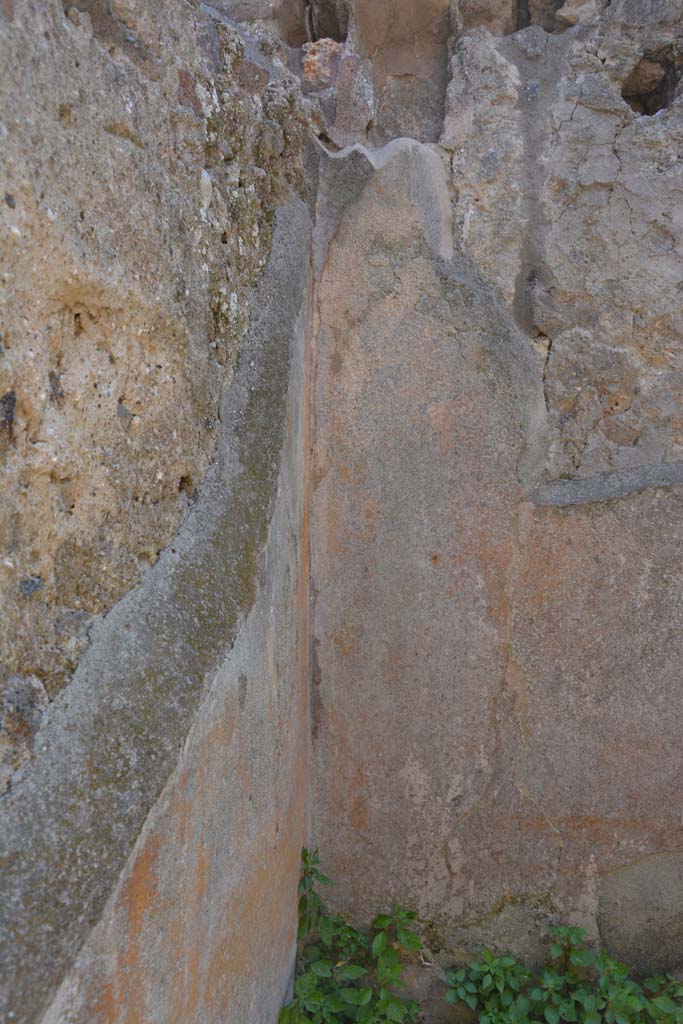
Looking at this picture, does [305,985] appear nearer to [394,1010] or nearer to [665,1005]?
[394,1010]

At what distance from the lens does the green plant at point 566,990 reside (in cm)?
188

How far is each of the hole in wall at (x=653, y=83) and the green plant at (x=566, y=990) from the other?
6.65ft

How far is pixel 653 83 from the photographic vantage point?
2.20 metres

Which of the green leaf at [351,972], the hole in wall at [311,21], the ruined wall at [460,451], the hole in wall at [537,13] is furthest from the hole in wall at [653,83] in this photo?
the green leaf at [351,972]

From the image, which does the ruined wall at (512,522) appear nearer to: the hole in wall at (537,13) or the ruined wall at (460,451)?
the ruined wall at (460,451)

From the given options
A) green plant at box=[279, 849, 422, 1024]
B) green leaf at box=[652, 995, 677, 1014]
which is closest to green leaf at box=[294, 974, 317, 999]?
green plant at box=[279, 849, 422, 1024]

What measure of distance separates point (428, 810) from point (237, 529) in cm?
104

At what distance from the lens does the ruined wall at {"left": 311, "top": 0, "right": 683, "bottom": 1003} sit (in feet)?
6.58

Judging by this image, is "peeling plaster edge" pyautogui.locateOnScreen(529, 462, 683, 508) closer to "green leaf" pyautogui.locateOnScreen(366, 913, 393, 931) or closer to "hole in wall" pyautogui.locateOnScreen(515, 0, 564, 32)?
"green leaf" pyautogui.locateOnScreen(366, 913, 393, 931)

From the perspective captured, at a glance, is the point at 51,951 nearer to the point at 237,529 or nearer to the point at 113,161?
the point at 237,529

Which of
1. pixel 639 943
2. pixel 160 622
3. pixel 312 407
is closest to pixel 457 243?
pixel 312 407

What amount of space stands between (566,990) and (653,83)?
2.23 m

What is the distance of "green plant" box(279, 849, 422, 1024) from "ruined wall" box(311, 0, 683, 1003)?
59mm

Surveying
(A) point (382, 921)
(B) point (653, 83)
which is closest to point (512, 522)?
(A) point (382, 921)
